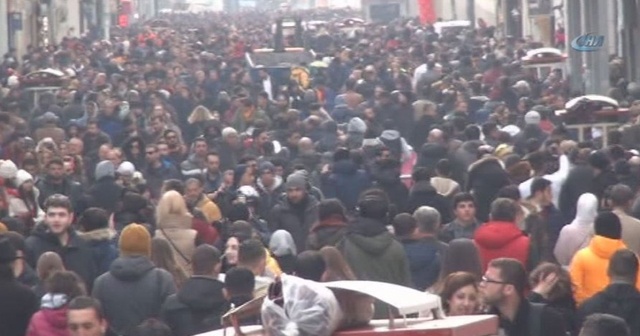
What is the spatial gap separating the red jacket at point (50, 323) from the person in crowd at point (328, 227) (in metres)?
3.77

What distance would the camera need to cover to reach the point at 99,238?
42.8 feet

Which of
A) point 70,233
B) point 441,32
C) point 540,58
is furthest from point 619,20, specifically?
point 70,233

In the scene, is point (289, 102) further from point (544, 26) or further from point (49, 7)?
point (49, 7)

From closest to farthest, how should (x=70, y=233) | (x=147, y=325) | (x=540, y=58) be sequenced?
(x=147, y=325)
(x=70, y=233)
(x=540, y=58)

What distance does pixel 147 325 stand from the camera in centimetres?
941

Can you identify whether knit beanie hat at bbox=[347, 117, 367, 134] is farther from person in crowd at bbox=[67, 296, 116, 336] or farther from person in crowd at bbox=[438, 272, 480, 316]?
person in crowd at bbox=[67, 296, 116, 336]

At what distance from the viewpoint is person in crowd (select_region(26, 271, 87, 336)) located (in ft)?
32.4

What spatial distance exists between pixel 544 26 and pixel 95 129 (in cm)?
3329

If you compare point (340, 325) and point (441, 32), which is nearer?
point (340, 325)

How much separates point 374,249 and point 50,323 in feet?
10.2

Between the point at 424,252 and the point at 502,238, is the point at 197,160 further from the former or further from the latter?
the point at 502,238

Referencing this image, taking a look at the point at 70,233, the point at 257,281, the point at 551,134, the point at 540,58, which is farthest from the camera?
the point at 540,58

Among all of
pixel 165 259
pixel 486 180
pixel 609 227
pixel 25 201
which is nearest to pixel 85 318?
pixel 165 259

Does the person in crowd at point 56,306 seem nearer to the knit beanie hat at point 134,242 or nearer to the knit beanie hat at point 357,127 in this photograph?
the knit beanie hat at point 134,242
